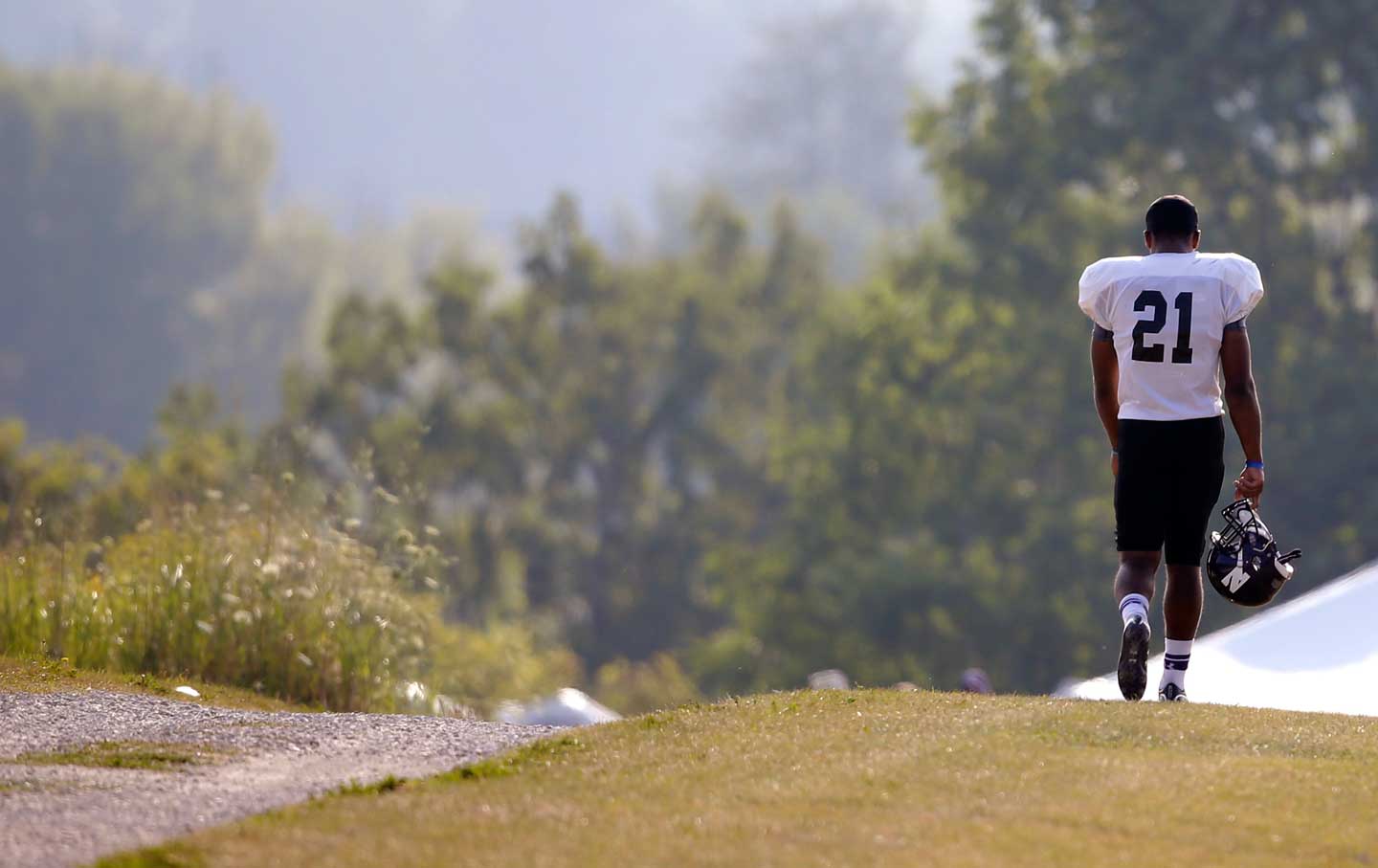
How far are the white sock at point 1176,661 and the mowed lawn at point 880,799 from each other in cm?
52

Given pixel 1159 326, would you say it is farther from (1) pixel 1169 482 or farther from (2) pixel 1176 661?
(2) pixel 1176 661

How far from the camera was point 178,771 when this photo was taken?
647 cm

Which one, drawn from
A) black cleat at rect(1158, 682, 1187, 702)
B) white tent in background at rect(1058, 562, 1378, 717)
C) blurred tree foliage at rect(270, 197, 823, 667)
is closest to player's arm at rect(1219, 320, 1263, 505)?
black cleat at rect(1158, 682, 1187, 702)

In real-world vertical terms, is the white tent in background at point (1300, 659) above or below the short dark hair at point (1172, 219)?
below

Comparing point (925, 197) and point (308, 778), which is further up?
point (925, 197)

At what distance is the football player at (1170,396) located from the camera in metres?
7.32

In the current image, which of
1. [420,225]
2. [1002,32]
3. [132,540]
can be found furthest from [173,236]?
[132,540]

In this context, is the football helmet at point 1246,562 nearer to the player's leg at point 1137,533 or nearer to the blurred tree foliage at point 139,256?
the player's leg at point 1137,533

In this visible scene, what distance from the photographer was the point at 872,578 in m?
29.1

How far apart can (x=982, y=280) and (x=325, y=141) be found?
16588cm

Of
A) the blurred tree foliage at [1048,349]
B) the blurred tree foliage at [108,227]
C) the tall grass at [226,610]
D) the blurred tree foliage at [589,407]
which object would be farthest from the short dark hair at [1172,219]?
the blurred tree foliage at [108,227]

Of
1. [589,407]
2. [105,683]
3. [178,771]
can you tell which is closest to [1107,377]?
[178,771]

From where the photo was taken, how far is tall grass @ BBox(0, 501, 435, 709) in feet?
33.6

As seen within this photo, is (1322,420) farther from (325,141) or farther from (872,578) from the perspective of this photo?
(325,141)
